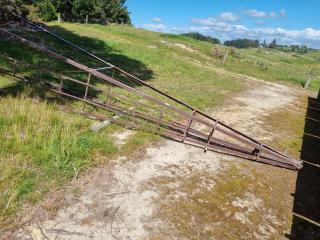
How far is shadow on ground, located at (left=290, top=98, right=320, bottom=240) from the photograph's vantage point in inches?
190

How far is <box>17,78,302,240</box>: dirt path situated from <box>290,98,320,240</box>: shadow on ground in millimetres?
453

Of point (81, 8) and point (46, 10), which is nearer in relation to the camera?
point (46, 10)

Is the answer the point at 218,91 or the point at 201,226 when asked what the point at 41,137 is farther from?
the point at 218,91

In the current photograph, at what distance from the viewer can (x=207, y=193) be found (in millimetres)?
5398

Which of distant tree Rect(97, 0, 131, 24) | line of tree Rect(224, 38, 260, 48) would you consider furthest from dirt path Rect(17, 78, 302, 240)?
line of tree Rect(224, 38, 260, 48)

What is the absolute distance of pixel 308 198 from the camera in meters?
5.91

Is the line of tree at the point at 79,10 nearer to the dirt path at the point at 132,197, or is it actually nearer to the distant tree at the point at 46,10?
the distant tree at the point at 46,10

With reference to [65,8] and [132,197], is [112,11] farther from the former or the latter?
[132,197]

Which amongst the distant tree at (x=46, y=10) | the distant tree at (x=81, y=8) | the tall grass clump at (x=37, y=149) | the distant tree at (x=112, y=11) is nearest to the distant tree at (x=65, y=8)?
the distant tree at (x=81, y=8)

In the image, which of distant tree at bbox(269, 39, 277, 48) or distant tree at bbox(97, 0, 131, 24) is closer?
distant tree at bbox(97, 0, 131, 24)

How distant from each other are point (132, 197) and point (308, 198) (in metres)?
A: 3.42

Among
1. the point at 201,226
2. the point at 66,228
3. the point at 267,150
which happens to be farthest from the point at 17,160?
the point at 267,150

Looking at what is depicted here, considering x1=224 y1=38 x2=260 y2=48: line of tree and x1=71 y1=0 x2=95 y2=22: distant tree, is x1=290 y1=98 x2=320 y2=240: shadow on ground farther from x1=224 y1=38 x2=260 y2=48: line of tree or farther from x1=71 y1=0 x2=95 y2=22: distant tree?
x1=224 y1=38 x2=260 y2=48: line of tree

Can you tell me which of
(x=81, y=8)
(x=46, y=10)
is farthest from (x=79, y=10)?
(x=46, y=10)
